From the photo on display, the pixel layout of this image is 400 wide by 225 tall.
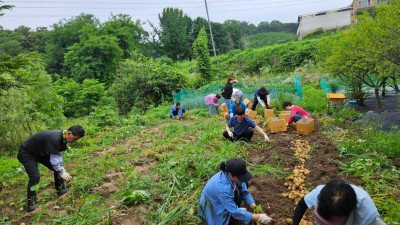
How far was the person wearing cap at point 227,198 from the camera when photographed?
9.96 ft

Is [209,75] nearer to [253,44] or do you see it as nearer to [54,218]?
[54,218]

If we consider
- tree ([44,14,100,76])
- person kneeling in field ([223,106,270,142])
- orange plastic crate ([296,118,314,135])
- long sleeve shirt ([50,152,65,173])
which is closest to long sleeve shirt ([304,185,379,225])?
long sleeve shirt ([50,152,65,173])

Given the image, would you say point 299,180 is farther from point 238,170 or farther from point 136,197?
point 136,197

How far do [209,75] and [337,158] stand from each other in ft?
53.4

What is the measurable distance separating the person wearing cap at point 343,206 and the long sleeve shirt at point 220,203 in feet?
3.47

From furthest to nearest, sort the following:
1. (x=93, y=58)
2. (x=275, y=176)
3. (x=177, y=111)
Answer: (x=93, y=58) < (x=177, y=111) < (x=275, y=176)

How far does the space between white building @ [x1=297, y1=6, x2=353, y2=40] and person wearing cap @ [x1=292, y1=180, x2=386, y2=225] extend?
42514 millimetres

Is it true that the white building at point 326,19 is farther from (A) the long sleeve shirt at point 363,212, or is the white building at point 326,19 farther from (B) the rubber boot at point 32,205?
(A) the long sleeve shirt at point 363,212

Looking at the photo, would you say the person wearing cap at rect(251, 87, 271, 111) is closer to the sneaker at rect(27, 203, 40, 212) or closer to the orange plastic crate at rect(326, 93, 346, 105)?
the orange plastic crate at rect(326, 93, 346, 105)

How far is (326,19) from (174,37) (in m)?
20.6

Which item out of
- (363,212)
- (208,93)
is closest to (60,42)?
(208,93)

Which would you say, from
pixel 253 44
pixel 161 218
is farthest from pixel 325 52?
pixel 253 44

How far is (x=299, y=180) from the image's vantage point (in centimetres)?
428

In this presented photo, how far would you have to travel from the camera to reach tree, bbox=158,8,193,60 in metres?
42.1
